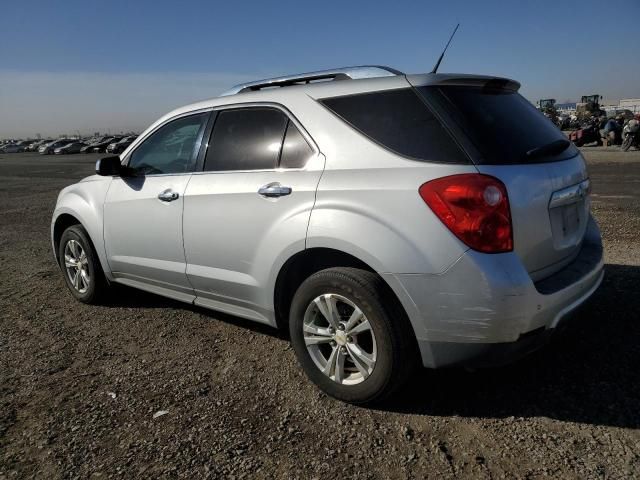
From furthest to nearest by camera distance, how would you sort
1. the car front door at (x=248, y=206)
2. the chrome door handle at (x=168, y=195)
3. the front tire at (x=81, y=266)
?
the front tire at (x=81, y=266), the chrome door handle at (x=168, y=195), the car front door at (x=248, y=206)

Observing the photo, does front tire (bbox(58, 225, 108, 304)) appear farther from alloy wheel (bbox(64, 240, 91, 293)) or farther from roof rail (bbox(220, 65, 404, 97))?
roof rail (bbox(220, 65, 404, 97))

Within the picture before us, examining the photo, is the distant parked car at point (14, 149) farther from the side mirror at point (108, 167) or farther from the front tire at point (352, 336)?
the front tire at point (352, 336)

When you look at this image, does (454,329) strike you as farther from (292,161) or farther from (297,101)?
(297,101)

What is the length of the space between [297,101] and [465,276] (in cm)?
149

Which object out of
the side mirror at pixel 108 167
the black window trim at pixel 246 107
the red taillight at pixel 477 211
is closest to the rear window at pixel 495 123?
the red taillight at pixel 477 211

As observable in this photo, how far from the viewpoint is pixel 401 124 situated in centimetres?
257

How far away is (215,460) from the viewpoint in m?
2.34

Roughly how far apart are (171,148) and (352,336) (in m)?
2.14

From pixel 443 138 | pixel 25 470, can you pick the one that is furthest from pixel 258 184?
pixel 25 470

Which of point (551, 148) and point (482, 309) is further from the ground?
point (551, 148)

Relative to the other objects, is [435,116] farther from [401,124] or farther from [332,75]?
[332,75]

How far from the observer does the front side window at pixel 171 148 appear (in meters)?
3.61

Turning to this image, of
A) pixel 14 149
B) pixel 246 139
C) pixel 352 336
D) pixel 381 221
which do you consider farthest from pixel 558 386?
pixel 14 149

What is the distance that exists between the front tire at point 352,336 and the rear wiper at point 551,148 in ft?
3.36
